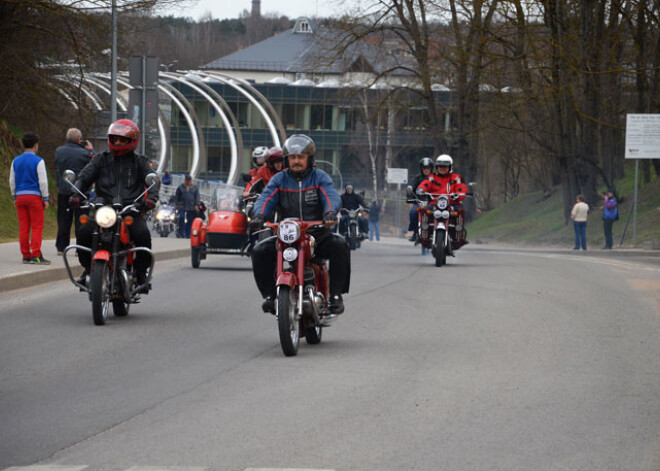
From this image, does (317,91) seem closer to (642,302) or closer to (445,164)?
(445,164)

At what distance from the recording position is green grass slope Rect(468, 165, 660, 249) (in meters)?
36.0

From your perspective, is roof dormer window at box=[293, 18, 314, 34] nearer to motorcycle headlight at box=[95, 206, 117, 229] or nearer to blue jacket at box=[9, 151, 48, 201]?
blue jacket at box=[9, 151, 48, 201]

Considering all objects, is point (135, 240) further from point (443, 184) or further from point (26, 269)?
point (443, 184)

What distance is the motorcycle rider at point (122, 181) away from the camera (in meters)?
11.4

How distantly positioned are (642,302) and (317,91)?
279 ft

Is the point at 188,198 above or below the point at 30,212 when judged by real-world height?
below

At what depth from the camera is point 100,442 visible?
20.0ft

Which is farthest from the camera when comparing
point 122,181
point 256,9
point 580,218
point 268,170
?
point 256,9

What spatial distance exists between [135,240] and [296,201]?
248 cm

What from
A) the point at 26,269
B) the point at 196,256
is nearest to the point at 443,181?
the point at 196,256

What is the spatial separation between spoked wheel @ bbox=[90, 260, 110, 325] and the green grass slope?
23.2m

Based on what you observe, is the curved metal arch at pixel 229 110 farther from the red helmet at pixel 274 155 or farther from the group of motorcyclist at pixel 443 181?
the red helmet at pixel 274 155

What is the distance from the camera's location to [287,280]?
8.88 m

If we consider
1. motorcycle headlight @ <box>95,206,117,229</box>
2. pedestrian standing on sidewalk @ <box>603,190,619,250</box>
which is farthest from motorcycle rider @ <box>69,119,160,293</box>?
pedestrian standing on sidewalk @ <box>603,190,619,250</box>
